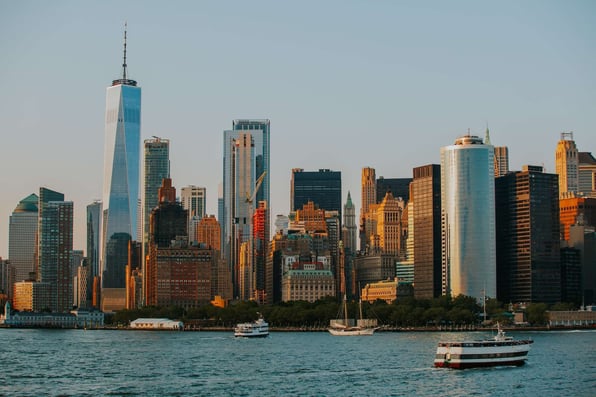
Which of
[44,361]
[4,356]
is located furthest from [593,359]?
[4,356]

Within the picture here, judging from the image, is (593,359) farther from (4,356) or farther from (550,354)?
(4,356)

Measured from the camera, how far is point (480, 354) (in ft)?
452

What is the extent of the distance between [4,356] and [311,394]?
7775cm

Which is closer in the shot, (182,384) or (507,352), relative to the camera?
(182,384)

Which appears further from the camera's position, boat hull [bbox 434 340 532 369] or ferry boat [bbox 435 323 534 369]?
ferry boat [bbox 435 323 534 369]

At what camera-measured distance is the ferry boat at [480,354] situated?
136 metres

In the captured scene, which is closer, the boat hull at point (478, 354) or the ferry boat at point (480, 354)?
the boat hull at point (478, 354)

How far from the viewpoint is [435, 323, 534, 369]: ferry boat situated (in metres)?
136

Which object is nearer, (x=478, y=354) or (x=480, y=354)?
(x=478, y=354)

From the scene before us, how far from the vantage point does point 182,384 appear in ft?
403

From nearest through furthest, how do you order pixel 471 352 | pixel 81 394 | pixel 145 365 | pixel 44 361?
pixel 81 394 → pixel 471 352 → pixel 145 365 → pixel 44 361

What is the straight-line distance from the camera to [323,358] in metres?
163

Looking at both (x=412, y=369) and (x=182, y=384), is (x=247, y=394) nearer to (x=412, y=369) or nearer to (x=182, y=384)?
(x=182, y=384)

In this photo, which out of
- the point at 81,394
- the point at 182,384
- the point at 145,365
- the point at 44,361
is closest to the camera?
the point at 81,394
